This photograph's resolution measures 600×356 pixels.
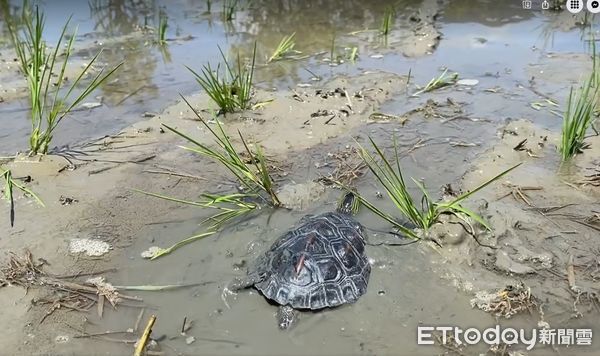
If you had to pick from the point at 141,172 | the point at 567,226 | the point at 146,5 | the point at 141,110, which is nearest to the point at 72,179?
the point at 141,172

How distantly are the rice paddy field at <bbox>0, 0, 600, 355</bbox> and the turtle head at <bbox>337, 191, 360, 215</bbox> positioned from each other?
0.14m

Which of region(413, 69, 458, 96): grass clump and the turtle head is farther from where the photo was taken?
region(413, 69, 458, 96): grass clump

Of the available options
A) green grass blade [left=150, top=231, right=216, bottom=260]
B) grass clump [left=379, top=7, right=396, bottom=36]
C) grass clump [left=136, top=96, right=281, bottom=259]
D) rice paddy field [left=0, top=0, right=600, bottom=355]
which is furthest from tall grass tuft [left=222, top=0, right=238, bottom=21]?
green grass blade [left=150, top=231, right=216, bottom=260]

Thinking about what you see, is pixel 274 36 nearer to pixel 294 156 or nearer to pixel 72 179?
pixel 294 156

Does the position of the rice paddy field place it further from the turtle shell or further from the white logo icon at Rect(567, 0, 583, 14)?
the white logo icon at Rect(567, 0, 583, 14)

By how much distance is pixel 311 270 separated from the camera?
317 cm

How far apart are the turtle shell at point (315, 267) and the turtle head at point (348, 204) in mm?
401

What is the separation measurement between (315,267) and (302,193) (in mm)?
1225

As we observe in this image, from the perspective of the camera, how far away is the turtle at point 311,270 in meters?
3.10

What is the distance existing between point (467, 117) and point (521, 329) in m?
3.17

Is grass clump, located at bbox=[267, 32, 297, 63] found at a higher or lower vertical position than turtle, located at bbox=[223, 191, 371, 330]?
higher

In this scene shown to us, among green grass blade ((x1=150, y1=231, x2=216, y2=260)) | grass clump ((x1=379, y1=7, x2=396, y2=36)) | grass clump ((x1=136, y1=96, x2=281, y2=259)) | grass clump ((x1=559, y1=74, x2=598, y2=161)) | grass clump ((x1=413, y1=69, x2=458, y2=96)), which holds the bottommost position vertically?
green grass blade ((x1=150, y1=231, x2=216, y2=260))

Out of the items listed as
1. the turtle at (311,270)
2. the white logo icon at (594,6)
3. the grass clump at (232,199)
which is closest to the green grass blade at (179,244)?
the grass clump at (232,199)

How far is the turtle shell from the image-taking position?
3105 mm
